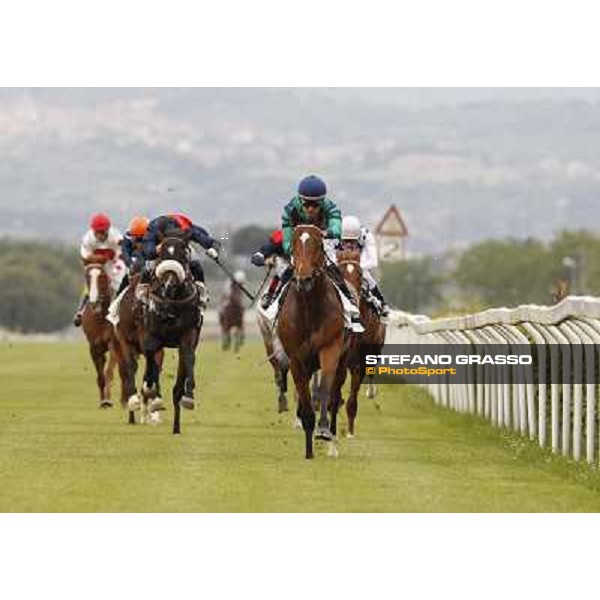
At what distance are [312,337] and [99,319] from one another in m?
8.83

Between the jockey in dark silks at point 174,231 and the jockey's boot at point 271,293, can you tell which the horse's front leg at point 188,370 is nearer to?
the jockey in dark silks at point 174,231

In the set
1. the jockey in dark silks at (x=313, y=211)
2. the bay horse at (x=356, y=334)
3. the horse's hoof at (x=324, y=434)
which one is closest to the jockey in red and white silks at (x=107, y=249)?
the bay horse at (x=356, y=334)

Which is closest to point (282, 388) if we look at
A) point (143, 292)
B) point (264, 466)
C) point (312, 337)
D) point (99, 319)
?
point (99, 319)

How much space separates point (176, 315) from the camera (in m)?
25.8

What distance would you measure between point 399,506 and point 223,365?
111 feet

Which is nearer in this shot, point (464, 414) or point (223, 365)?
point (464, 414)

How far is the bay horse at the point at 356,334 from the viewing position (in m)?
25.4

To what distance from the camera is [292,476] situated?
20047 mm

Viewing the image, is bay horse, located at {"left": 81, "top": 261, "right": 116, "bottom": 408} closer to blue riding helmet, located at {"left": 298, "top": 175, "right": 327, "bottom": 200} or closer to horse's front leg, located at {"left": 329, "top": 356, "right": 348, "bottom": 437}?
horse's front leg, located at {"left": 329, "top": 356, "right": 348, "bottom": 437}

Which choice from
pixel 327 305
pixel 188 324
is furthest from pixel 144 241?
pixel 327 305

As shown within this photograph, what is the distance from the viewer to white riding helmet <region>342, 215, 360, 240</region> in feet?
84.6

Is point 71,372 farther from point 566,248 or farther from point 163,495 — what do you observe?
point 566,248

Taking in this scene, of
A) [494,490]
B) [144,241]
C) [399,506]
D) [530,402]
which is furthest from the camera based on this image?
[144,241]

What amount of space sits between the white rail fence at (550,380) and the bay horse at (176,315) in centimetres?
309
